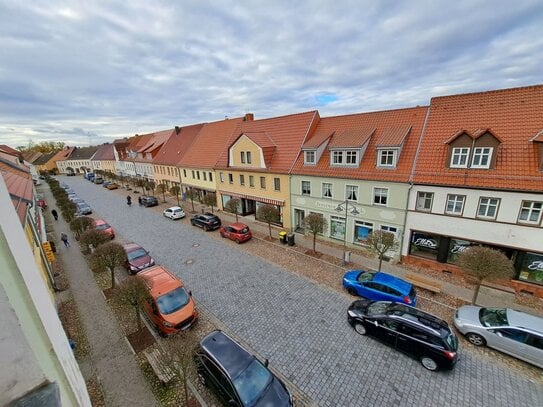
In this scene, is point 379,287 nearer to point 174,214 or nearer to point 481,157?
point 481,157

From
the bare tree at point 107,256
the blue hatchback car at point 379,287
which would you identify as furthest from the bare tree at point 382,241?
the bare tree at point 107,256

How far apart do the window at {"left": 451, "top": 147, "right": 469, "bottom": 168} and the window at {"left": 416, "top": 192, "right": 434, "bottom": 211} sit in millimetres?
2013

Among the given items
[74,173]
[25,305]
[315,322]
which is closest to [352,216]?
[315,322]

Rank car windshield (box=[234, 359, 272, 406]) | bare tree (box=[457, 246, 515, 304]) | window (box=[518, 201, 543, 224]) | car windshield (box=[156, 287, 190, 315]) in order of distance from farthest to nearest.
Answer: window (box=[518, 201, 543, 224]), bare tree (box=[457, 246, 515, 304]), car windshield (box=[156, 287, 190, 315]), car windshield (box=[234, 359, 272, 406])

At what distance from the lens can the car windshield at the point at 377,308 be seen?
1052 centimetres

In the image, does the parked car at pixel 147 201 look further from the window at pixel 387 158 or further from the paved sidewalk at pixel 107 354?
the window at pixel 387 158

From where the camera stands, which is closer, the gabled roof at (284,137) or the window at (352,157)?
the window at (352,157)

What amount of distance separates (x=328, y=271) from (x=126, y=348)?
1072 centimetres

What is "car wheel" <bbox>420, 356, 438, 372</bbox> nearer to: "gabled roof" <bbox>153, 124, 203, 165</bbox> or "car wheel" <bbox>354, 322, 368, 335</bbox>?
"car wheel" <bbox>354, 322, 368, 335</bbox>

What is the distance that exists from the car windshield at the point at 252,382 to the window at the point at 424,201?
1260cm

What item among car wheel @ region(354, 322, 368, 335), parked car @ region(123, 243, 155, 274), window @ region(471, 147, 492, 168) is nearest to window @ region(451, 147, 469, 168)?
window @ region(471, 147, 492, 168)

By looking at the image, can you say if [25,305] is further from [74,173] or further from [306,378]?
[74,173]

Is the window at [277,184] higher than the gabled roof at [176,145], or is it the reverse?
the gabled roof at [176,145]

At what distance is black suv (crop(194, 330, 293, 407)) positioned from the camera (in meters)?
7.39
